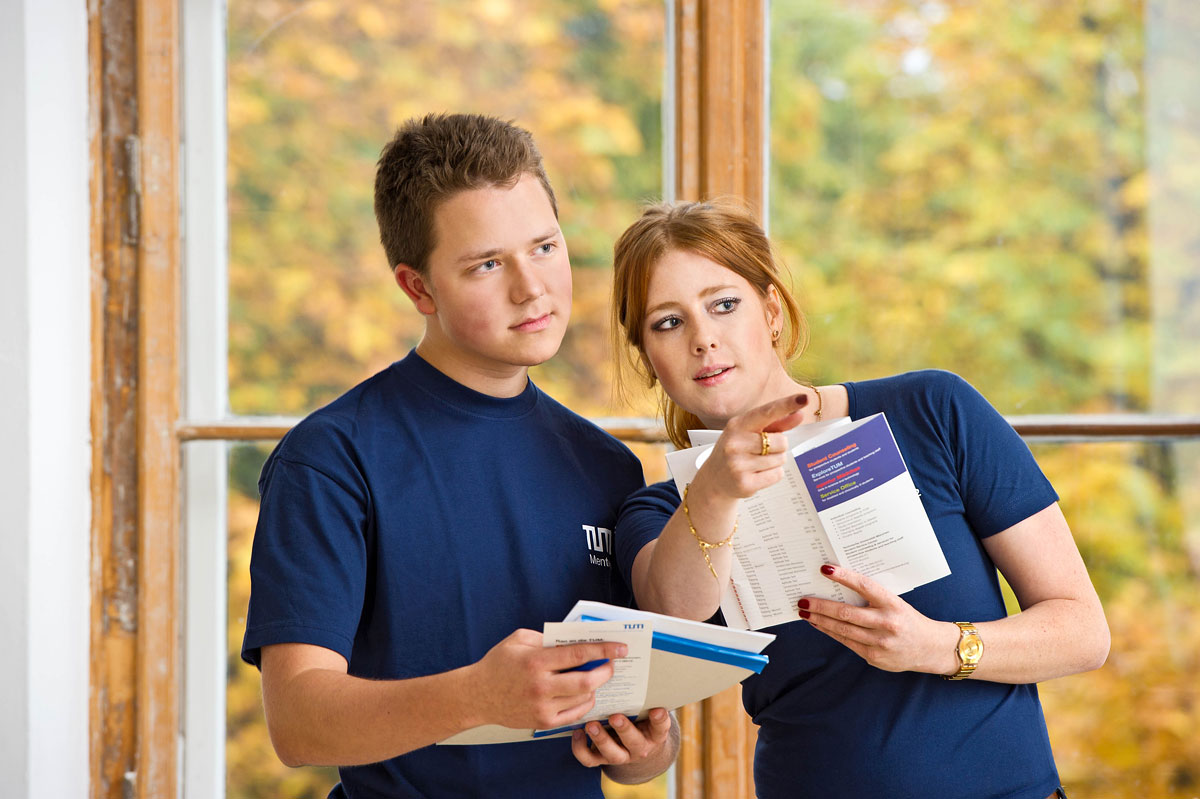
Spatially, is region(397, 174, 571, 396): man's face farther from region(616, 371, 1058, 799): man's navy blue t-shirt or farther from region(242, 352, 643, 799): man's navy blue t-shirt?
region(616, 371, 1058, 799): man's navy blue t-shirt

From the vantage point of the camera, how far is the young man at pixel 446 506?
1280 mm

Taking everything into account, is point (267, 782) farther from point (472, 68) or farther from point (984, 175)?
point (984, 175)

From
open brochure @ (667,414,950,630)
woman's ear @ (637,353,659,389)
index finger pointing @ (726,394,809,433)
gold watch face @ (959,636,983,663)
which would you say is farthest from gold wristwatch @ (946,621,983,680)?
woman's ear @ (637,353,659,389)

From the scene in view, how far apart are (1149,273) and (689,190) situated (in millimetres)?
1037

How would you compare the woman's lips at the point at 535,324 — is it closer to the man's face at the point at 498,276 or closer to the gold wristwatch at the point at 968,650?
the man's face at the point at 498,276

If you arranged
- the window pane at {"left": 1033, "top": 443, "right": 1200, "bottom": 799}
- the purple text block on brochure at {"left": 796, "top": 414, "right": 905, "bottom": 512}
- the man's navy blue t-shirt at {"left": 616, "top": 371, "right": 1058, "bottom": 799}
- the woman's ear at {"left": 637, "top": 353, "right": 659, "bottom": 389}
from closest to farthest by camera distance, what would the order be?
the purple text block on brochure at {"left": 796, "top": 414, "right": 905, "bottom": 512}, the man's navy blue t-shirt at {"left": 616, "top": 371, "right": 1058, "bottom": 799}, the woman's ear at {"left": 637, "top": 353, "right": 659, "bottom": 389}, the window pane at {"left": 1033, "top": 443, "right": 1200, "bottom": 799}

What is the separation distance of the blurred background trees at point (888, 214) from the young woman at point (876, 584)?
25.8 inches

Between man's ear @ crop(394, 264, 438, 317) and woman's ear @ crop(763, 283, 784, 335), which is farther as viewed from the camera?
woman's ear @ crop(763, 283, 784, 335)

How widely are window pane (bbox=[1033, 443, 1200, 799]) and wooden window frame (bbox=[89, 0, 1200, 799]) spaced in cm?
8

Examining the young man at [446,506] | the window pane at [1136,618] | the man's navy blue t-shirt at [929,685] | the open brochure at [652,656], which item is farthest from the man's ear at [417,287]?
the window pane at [1136,618]

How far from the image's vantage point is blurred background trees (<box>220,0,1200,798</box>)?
6.95 ft

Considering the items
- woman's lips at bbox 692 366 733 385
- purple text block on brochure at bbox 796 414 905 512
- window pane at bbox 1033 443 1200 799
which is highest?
woman's lips at bbox 692 366 733 385

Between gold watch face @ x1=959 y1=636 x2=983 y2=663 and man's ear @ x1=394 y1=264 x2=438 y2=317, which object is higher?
man's ear @ x1=394 y1=264 x2=438 y2=317

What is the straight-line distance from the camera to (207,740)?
2.22 m
